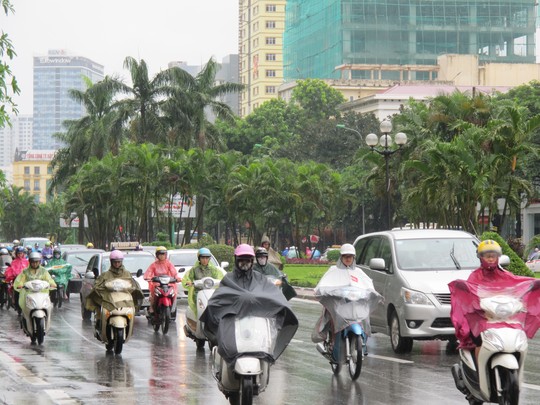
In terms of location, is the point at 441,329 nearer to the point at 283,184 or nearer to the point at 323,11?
the point at 283,184

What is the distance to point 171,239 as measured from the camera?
221 feet

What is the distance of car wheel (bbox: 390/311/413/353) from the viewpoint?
17641mm

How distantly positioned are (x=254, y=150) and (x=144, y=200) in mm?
41860

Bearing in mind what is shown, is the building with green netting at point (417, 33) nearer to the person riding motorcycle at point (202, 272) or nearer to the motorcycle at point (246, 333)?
the person riding motorcycle at point (202, 272)

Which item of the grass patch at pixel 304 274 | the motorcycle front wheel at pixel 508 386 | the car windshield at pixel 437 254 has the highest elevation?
the car windshield at pixel 437 254

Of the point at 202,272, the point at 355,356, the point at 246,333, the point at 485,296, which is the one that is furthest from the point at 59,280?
the point at 485,296

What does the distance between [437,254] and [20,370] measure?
6.64 meters

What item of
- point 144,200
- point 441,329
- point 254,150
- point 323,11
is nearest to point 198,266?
point 441,329

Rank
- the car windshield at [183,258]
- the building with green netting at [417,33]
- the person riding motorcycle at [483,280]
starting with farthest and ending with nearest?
the building with green netting at [417,33], the car windshield at [183,258], the person riding motorcycle at [483,280]

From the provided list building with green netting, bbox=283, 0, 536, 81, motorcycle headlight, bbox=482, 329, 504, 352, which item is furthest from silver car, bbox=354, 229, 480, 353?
building with green netting, bbox=283, 0, 536, 81

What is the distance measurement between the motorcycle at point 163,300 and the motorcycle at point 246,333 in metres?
12.0

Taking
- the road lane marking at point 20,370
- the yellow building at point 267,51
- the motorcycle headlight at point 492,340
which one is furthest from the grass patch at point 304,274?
the yellow building at point 267,51

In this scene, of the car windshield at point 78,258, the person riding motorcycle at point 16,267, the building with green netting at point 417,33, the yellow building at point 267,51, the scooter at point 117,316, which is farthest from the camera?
the yellow building at point 267,51

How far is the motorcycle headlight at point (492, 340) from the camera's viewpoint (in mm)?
9797
